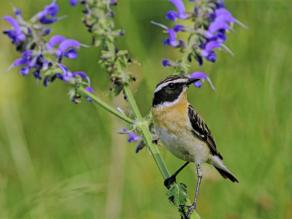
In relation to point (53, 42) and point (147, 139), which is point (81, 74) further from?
point (147, 139)

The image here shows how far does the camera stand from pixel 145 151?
6.50m

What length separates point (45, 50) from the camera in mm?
3967

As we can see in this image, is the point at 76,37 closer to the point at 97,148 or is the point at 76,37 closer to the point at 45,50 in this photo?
the point at 97,148

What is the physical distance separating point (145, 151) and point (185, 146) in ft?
7.71

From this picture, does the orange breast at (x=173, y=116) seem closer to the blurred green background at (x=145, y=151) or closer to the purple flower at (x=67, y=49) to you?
the purple flower at (x=67, y=49)

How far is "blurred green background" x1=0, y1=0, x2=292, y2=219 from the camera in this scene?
559 centimetres

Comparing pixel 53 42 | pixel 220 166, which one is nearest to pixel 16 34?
pixel 53 42

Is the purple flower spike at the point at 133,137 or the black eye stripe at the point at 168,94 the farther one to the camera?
the black eye stripe at the point at 168,94

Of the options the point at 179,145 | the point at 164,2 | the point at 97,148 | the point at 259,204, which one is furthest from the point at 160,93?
the point at 164,2

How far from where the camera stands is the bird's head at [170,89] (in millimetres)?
4020

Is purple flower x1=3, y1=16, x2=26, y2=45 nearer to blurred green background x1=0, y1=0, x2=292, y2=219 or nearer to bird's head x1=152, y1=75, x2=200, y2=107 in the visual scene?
bird's head x1=152, y1=75, x2=200, y2=107

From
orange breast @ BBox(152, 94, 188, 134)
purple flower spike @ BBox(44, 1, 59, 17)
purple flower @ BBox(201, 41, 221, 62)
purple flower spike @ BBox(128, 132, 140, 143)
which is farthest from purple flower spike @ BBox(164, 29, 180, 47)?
purple flower spike @ BBox(44, 1, 59, 17)

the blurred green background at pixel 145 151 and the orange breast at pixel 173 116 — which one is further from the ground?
the blurred green background at pixel 145 151

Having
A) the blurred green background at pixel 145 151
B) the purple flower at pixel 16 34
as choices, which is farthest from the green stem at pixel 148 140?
the blurred green background at pixel 145 151
